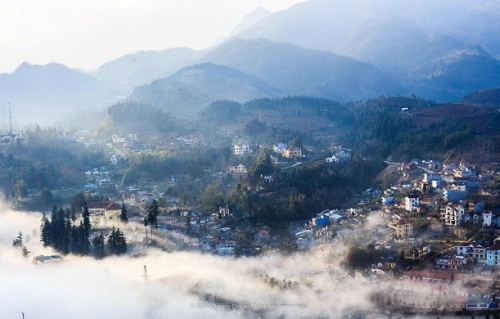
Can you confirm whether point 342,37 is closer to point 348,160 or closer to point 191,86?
point 191,86

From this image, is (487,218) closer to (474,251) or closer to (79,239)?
(474,251)

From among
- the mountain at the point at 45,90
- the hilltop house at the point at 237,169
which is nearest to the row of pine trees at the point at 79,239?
the hilltop house at the point at 237,169

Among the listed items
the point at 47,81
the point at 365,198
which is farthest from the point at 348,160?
the point at 47,81

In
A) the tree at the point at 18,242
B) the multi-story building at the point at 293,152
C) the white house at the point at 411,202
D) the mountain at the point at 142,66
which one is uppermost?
the mountain at the point at 142,66

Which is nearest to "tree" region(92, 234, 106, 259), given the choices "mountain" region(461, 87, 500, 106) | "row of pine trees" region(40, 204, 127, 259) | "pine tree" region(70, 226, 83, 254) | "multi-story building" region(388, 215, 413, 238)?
"row of pine trees" region(40, 204, 127, 259)

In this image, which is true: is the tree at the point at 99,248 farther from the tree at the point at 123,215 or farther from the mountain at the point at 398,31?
the mountain at the point at 398,31

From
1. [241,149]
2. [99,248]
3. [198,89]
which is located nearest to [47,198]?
[99,248]
